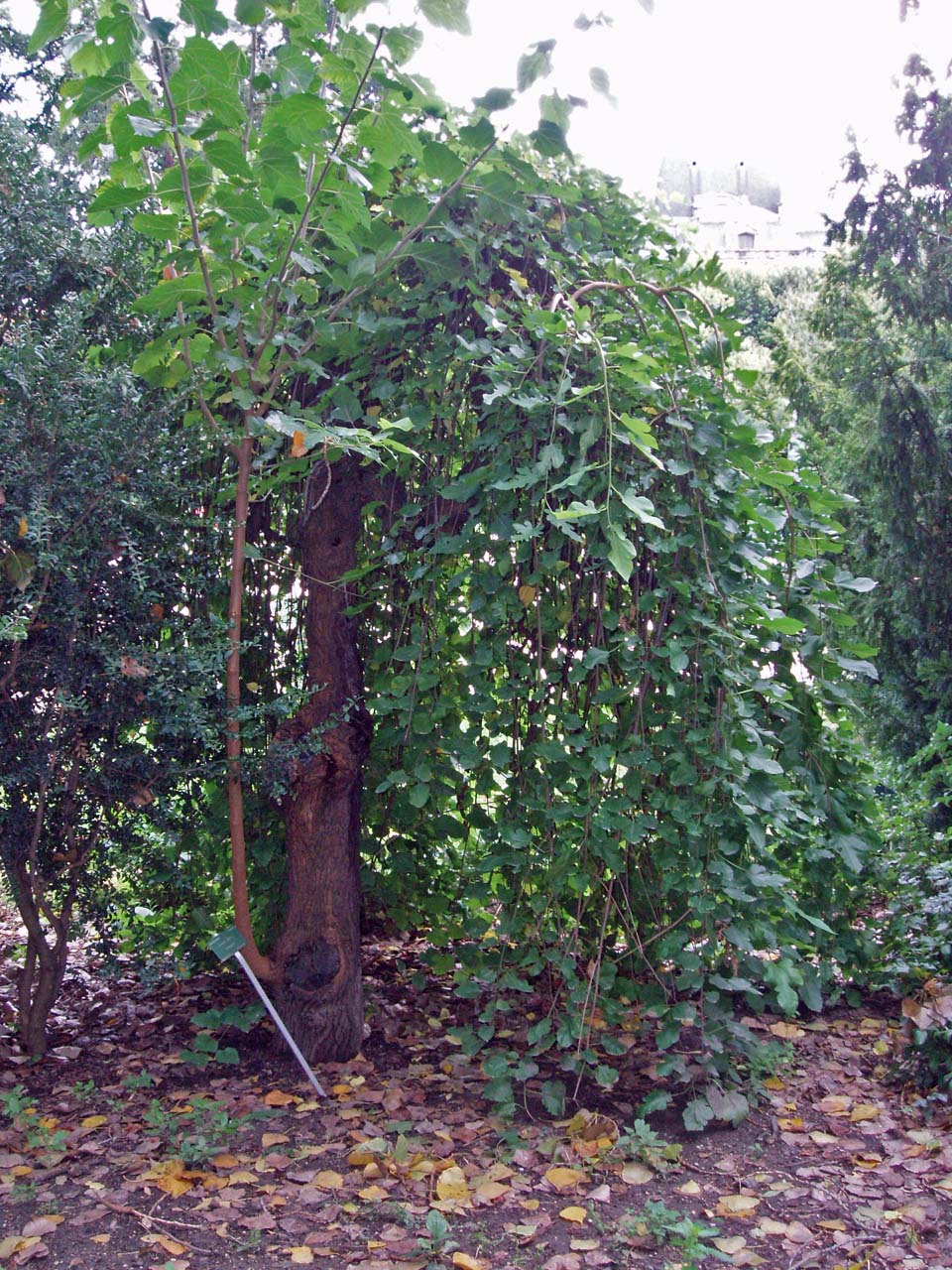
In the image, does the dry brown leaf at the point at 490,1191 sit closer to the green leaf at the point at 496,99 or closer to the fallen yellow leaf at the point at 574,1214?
the fallen yellow leaf at the point at 574,1214

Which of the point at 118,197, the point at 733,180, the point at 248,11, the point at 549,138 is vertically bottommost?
the point at 118,197

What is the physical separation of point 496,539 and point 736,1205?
1.60m

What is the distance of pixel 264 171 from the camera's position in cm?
215

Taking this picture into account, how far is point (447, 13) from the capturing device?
1938 mm

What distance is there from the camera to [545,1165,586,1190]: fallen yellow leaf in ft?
7.34

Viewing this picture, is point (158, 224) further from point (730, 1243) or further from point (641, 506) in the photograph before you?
point (730, 1243)

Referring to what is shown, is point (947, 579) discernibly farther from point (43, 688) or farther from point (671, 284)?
point (43, 688)

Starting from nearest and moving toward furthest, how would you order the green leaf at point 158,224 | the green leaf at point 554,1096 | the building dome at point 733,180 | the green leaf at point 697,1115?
the green leaf at point 158,224 < the green leaf at point 697,1115 < the green leaf at point 554,1096 < the building dome at point 733,180

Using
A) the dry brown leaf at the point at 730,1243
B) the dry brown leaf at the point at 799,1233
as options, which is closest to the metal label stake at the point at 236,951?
the dry brown leaf at the point at 730,1243

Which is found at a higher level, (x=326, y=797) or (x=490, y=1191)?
(x=326, y=797)

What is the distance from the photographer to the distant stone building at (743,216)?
68.6 feet

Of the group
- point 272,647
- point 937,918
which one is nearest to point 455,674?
point 272,647

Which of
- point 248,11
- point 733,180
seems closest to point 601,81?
point 248,11

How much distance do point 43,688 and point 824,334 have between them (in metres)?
4.68
